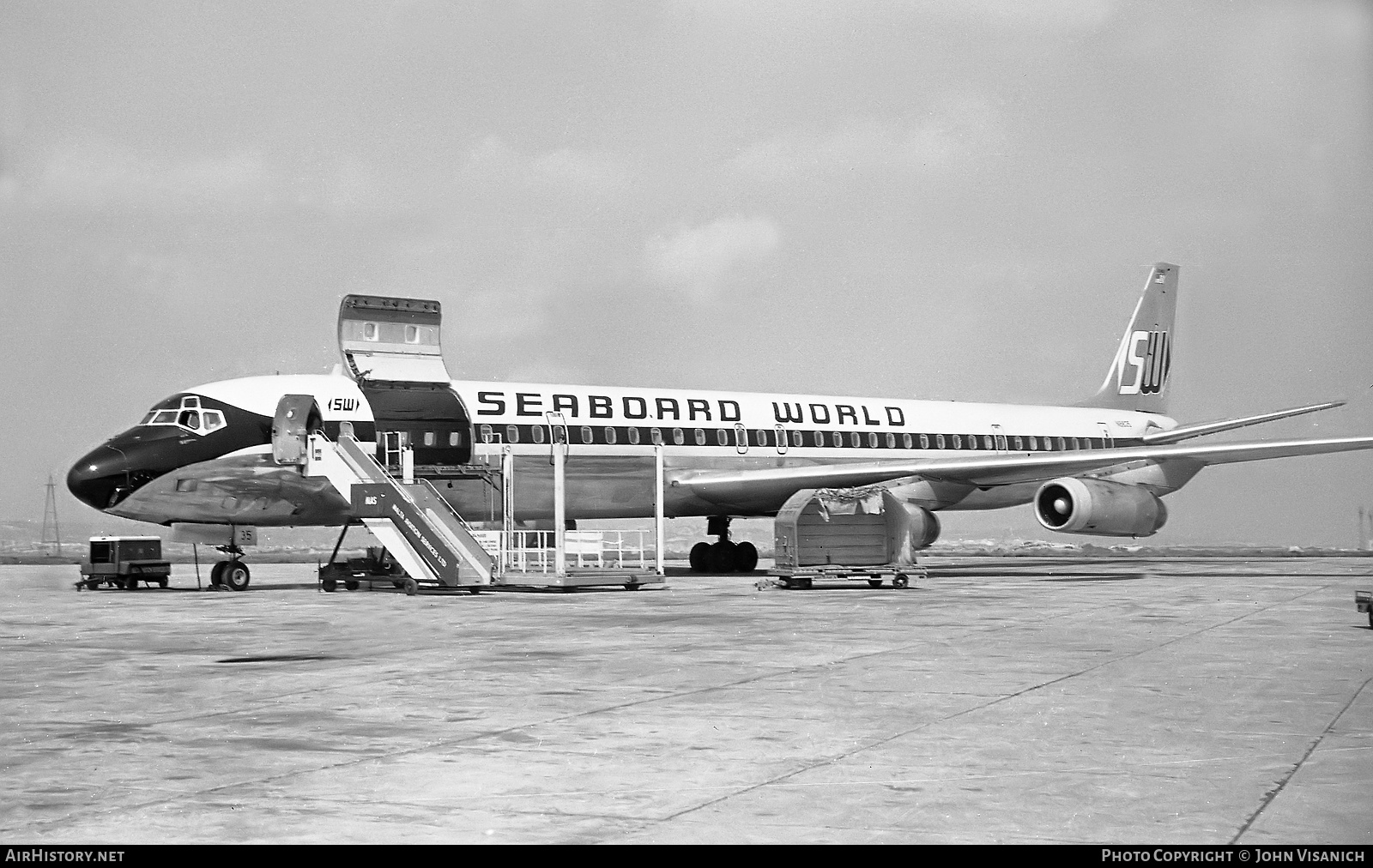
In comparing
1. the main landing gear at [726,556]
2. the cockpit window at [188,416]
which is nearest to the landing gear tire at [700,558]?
the main landing gear at [726,556]

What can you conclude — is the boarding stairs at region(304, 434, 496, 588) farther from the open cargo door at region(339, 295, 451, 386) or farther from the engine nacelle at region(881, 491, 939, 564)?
the engine nacelle at region(881, 491, 939, 564)

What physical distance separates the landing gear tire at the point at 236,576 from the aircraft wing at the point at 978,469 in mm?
9303

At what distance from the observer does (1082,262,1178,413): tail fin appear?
139ft

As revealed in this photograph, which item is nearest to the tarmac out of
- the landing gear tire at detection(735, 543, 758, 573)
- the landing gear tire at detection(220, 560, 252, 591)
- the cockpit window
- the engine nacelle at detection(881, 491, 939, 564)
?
the cockpit window

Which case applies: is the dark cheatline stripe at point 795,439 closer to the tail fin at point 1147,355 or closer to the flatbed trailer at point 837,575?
the tail fin at point 1147,355

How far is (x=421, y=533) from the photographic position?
22.8 metres

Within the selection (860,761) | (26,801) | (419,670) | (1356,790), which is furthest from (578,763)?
(419,670)

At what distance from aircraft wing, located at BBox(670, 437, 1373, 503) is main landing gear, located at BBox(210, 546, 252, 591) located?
→ 9.26 m

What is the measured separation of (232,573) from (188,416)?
Answer: 286cm

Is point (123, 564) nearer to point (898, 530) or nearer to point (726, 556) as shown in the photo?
point (726, 556)

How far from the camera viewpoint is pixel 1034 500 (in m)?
29.2

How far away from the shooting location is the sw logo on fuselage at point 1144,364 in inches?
1666

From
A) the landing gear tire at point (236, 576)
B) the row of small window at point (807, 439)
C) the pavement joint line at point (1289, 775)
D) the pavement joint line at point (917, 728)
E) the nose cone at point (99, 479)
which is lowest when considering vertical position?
the pavement joint line at point (1289, 775)
